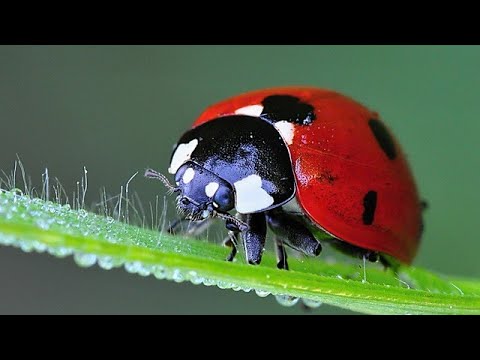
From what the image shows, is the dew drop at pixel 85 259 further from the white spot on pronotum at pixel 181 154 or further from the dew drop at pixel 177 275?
the white spot on pronotum at pixel 181 154

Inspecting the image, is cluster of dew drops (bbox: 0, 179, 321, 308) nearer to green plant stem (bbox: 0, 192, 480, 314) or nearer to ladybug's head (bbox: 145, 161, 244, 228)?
green plant stem (bbox: 0, 192, 480, 314)

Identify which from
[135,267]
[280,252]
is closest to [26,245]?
[135,267]

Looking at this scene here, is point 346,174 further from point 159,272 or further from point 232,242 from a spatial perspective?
point 159,272

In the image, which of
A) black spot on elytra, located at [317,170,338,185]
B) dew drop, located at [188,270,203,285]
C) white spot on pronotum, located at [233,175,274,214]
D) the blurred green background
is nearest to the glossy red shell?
black spot on elytra, located at [317,170,338,185]

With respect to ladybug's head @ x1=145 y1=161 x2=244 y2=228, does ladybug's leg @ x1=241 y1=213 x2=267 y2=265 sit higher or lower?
lower

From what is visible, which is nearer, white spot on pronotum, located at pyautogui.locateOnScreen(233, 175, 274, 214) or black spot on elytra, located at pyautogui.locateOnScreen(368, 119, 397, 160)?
white spot on pronotum, located at pyautogui.locateOnScreen(233, 175, 274, 214)

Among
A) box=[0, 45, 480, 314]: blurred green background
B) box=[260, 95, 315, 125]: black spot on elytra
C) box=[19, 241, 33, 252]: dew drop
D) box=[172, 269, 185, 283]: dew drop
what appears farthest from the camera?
box=[0, 45, 480, 314]: blurred green background

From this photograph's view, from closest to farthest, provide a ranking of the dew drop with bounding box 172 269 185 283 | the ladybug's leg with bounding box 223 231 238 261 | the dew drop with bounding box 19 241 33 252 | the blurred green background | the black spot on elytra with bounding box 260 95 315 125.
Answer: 1. the dew drop with bounding box 19 241 33 252
2. the dew drop with bounding box 172 269 185 283
3. the ladybug's leg with bounding box 223 231 238 261
4. the black spot on elytra with bounding box 260 95 315 125
5. the blurred green background

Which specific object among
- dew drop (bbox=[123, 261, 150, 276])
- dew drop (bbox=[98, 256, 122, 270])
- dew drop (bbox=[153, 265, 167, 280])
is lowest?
dew drop (bbox=[153, 265, 167, 280])
